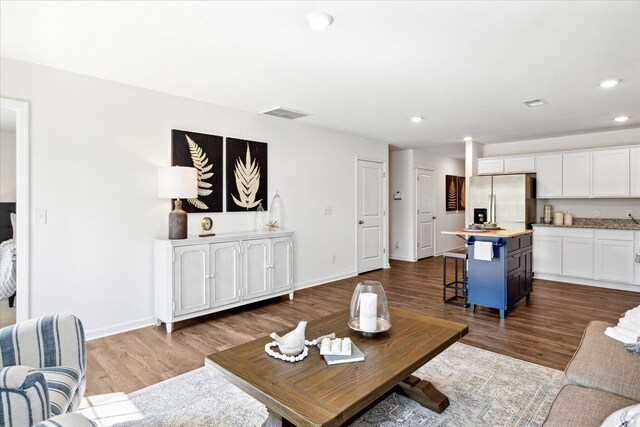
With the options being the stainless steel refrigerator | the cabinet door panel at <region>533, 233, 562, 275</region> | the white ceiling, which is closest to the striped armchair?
the white ceiling

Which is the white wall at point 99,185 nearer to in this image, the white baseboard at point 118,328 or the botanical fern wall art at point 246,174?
the white baseboard at point 118,328

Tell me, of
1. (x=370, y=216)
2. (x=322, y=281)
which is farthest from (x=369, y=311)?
(x=370, y=216)

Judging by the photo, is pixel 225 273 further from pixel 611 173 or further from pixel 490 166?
pixel 611 173

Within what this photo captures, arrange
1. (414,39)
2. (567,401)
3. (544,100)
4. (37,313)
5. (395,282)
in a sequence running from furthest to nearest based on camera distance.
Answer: (395,282), (544,100), (37,313), (414,39), (567,401)

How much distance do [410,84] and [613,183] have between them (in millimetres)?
4052

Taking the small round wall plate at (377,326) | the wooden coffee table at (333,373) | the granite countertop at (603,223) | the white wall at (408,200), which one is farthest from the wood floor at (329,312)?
the white wall at (408,200)

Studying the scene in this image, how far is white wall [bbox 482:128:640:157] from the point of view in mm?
5672

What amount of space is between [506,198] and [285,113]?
13.1ft

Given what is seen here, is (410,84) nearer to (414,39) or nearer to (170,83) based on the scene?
(414,39)

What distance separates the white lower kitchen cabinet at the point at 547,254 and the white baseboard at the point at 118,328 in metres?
5.67

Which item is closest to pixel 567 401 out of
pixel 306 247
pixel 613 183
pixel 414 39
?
pixel 414 39

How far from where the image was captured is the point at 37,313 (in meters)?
3.08

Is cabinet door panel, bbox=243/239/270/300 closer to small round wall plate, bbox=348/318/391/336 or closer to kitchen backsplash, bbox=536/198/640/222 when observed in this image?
small round wall plate, bbox=348/318/391/336

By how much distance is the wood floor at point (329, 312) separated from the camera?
2.78 m
